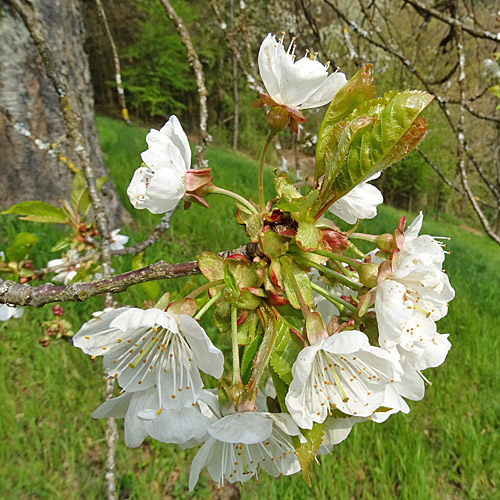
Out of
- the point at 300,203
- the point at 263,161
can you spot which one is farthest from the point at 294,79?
the point at 300,203

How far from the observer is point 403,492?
5.54 feet

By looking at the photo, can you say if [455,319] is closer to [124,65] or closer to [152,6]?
[152,6]

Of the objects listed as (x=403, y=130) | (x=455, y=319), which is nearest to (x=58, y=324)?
(x=403, y=130)

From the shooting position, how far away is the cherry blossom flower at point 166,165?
696 millimetres

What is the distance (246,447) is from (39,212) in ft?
2.99

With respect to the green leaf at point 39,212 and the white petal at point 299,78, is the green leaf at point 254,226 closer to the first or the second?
the white petal at point 299,78

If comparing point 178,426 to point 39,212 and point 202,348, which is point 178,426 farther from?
point 39,212

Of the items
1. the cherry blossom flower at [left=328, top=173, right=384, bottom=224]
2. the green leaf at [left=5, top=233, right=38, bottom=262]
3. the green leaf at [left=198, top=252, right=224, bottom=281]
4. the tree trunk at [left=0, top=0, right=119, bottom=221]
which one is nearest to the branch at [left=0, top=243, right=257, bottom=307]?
the green leaf at [left=198, top=252, right=224, bottom=281]

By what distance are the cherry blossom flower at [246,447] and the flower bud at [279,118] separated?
1.61ft

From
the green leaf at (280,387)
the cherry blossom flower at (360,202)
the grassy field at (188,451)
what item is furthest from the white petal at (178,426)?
the grassy field at (188,451)

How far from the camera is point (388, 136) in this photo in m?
0.51

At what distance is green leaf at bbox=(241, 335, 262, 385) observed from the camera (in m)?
0.62

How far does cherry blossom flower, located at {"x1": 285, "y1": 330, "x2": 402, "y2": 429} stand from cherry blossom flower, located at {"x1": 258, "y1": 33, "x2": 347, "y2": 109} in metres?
0.42

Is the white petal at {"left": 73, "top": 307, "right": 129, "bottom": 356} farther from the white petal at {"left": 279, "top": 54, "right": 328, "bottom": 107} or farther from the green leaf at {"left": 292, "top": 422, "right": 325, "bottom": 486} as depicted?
the white petal at {"left": 279, "top": 54, "right": 328, "bottom": 107}
